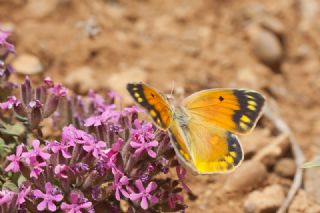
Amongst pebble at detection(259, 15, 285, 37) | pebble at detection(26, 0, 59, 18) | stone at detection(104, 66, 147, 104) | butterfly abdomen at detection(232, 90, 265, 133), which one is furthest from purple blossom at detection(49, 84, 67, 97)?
pebble at detection(259, 15, 285, 37)

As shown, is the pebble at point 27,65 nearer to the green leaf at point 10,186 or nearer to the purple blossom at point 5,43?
the purple blossom at point 5,43

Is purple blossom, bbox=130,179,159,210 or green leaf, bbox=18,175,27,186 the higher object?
purple blossom, bbox=130,179,159,210

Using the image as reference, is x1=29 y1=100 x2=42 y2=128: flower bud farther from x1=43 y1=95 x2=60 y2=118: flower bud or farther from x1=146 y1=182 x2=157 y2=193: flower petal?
x1=146 y1=182 x2=157 y2=193: flower petal

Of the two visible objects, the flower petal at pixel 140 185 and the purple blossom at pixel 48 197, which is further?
the flower petal at pixel 140 185

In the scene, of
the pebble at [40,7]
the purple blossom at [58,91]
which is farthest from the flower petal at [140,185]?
the pebble at [40,7]

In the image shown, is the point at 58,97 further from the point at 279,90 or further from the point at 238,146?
the point at 279,90

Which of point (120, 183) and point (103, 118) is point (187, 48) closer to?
point (103, 118)

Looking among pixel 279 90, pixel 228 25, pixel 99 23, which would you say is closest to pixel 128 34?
pixel 99 23
